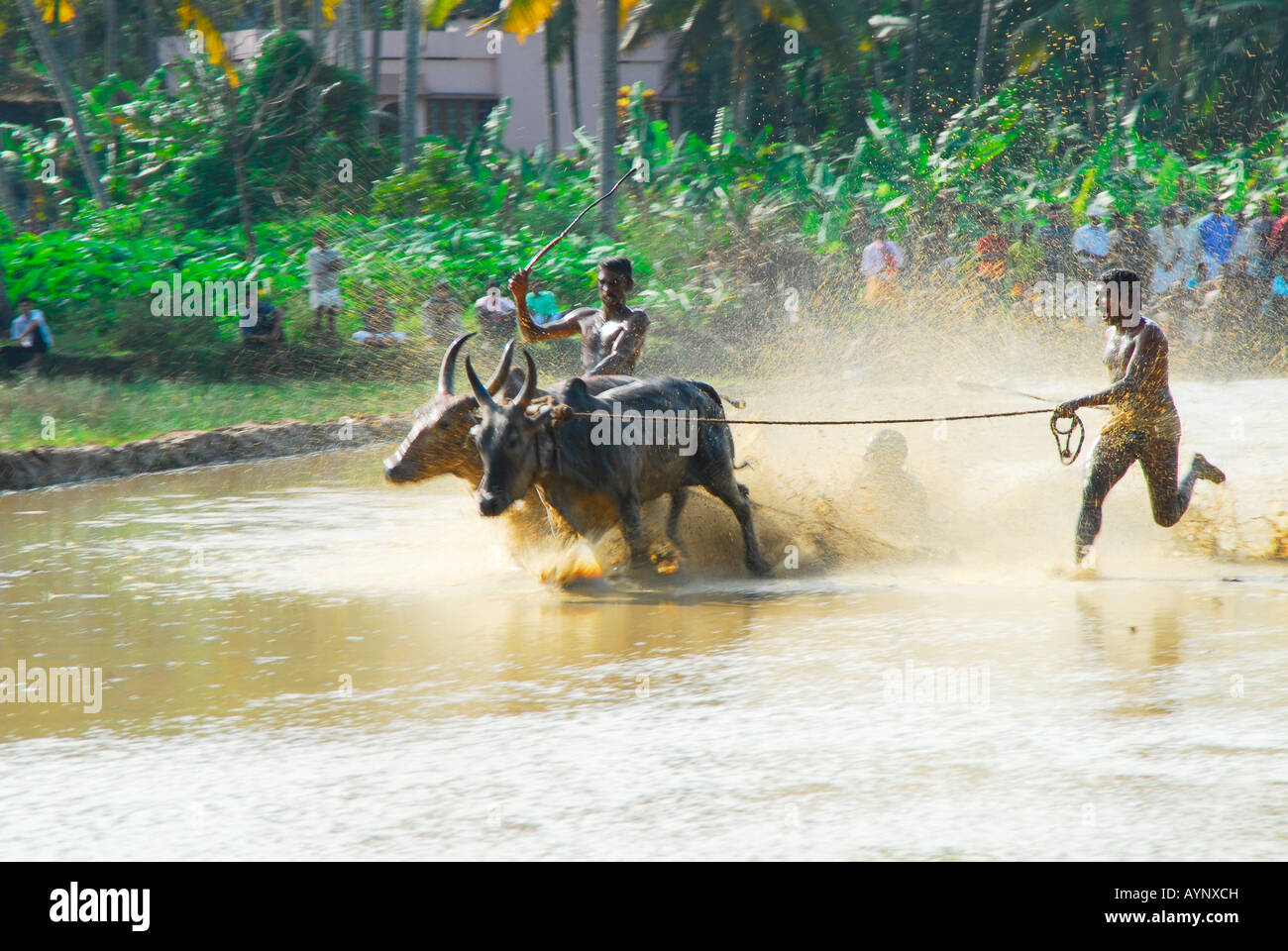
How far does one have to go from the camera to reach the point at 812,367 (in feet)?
67.8

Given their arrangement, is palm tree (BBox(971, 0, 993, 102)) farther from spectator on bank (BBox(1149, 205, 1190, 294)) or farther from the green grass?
the green grass

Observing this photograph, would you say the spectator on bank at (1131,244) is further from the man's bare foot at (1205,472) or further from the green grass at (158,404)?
the man's bare foot at (1205,472)

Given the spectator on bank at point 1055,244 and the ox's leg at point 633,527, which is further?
the spectator on bank at point 1055,244

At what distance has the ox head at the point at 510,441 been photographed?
7.66 meters

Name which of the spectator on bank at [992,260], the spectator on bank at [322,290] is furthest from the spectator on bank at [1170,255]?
the spectator on bank at [322,290]

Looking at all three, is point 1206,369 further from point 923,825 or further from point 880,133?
point 923,825

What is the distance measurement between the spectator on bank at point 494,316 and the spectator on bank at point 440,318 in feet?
1.44

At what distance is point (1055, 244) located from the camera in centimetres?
2183

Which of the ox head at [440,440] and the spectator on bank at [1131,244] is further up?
the spectator on bank at [1131,244]

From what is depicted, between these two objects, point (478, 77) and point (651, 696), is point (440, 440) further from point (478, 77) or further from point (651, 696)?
point (478, 77)

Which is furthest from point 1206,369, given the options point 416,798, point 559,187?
point 416,798

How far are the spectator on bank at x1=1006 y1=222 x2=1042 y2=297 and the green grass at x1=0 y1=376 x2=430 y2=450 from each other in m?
8.54

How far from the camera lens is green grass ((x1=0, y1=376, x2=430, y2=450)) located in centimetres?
1430

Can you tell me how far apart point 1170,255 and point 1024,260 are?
2.50 m
